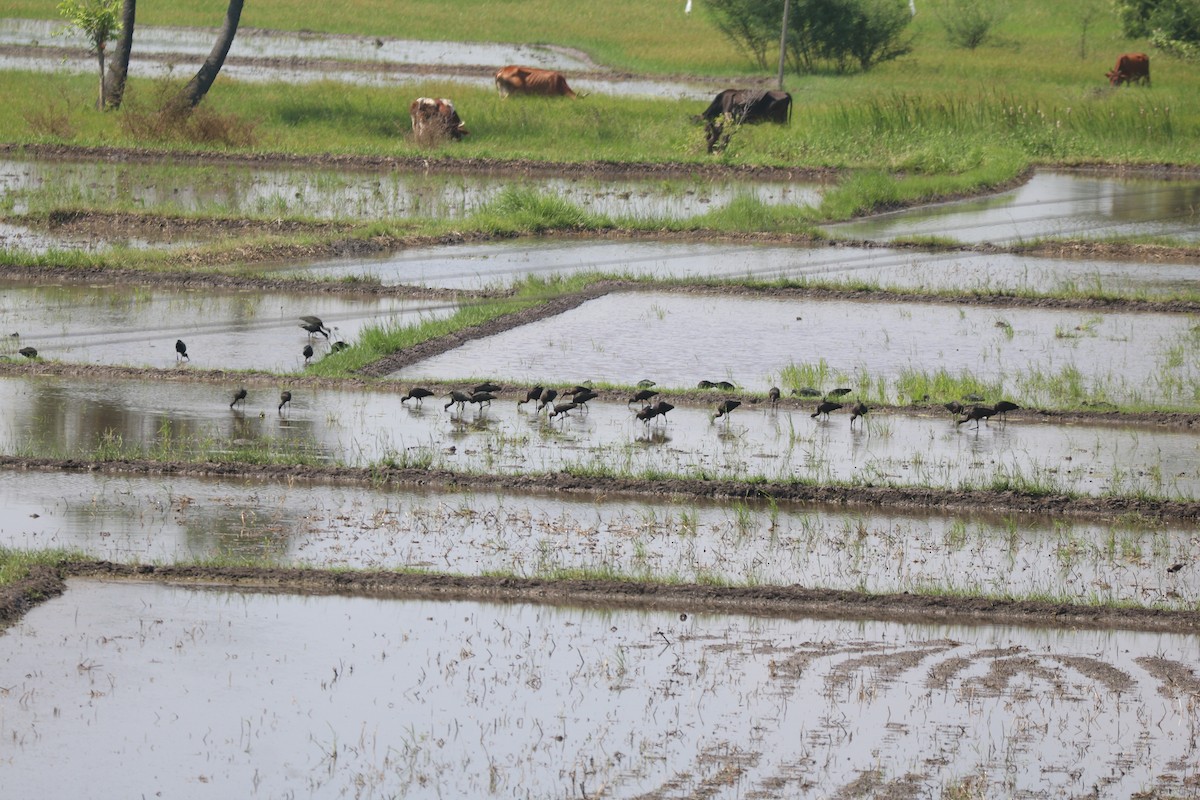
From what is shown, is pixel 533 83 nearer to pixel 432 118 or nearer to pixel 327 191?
pixel 432 118

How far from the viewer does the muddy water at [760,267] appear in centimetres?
1666

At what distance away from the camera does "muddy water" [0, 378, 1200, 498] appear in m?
10.1

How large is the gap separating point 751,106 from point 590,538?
801 inches

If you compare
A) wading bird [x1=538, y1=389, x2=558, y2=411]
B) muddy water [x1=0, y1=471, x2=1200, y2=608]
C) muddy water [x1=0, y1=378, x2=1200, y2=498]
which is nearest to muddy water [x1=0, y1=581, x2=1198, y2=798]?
muddy water [x1=0, y1=471, x2=1200, y2=608]

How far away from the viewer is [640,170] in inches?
984

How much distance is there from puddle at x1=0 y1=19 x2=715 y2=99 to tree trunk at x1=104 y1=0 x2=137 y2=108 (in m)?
5.05

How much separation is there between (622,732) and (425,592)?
1951mm

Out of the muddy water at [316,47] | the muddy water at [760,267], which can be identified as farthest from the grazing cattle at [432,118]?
the muddy water at [316,47]

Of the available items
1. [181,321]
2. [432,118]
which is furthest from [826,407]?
[432,118]

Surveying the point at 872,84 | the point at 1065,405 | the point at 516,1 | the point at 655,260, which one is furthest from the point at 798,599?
the point at 516,1

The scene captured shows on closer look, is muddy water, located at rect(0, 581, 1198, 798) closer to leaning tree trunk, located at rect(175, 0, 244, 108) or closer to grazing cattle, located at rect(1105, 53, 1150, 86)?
leaning tree trunk, located at rect(175, 0, 244, 108)

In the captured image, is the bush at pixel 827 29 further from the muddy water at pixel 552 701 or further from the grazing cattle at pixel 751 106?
the muddy water at pixel 552 701

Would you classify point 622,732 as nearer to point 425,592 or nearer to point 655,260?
point 425,592

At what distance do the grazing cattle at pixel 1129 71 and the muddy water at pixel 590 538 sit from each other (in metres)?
28.9
